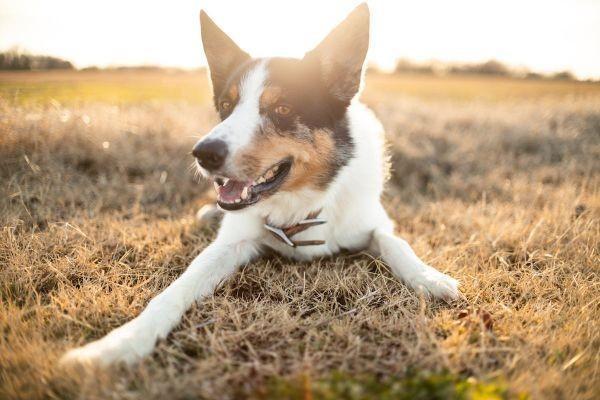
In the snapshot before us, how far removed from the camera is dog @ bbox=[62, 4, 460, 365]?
261 cm

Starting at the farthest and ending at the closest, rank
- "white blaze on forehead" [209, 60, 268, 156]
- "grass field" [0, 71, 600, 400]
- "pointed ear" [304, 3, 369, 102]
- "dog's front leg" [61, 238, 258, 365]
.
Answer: "pointed ear" [304, 3, 369, 102] < "white blaze on forehead" [209, 60, 268, 156] < "dog's front leg" [61, 238, 258, 365] < "grass field" [0, 71, 600, 400]

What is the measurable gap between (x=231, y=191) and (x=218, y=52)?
4.40ft

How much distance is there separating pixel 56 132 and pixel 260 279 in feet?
12.6

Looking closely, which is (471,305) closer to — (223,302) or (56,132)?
(223,302)

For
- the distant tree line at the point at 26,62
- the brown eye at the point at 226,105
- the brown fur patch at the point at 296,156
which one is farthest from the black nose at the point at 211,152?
the distant tree line at the point at 26,62

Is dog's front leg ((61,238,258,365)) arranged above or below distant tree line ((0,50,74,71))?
below

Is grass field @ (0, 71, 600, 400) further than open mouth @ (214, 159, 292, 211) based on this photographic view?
No

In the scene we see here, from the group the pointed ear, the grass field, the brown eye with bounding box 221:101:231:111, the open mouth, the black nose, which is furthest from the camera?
the brown eye with bounding box 221:101:231:111

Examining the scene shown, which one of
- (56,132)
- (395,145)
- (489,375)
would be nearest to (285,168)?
(489,375)

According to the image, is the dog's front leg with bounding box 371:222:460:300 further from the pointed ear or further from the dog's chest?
the pointed ear

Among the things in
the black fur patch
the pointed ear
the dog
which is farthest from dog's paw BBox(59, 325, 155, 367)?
the pointed ear

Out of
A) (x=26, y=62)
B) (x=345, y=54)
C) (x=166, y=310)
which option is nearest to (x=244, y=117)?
(x=345, y=54)

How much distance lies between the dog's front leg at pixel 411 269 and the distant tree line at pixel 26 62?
17.1ft

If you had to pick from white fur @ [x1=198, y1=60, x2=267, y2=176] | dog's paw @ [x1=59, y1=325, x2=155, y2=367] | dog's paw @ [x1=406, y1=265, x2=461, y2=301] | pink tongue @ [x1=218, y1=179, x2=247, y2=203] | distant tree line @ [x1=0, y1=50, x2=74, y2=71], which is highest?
distant tree line @ [x1=0, y1=50, x2=74, y2=71]
